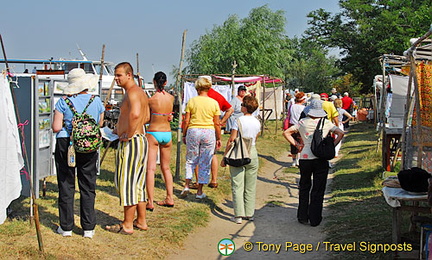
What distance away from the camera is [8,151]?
5.39 metres

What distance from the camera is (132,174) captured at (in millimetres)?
5973

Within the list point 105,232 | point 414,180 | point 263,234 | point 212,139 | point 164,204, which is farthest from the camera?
point 212,139

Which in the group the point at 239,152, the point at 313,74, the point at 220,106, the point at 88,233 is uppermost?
the point at 313,74

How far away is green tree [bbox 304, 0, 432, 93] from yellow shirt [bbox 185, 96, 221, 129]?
1378cm

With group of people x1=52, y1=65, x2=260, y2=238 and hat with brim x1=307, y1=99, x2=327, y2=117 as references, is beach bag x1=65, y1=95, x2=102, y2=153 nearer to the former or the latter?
group of people x1=52, y1=65, x2=260, y2=238

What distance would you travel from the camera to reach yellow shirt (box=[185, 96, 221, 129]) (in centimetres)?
774

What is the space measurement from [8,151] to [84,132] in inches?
31.0

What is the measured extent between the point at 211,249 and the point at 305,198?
5.57 feet

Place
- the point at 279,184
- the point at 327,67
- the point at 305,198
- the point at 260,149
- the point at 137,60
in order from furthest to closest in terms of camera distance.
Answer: the point at 327,67, the point at 260,149, the point at 137,60, the point at 279,184, the point at 305,198

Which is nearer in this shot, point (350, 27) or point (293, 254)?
point (293, 254)

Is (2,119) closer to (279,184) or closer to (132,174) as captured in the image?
(132,174)

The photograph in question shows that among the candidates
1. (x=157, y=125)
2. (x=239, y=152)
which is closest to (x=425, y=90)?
(x=239, y=152)

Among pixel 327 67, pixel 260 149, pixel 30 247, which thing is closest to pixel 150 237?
pixel 30 247

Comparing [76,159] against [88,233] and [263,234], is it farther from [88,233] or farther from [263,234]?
[263,234]
